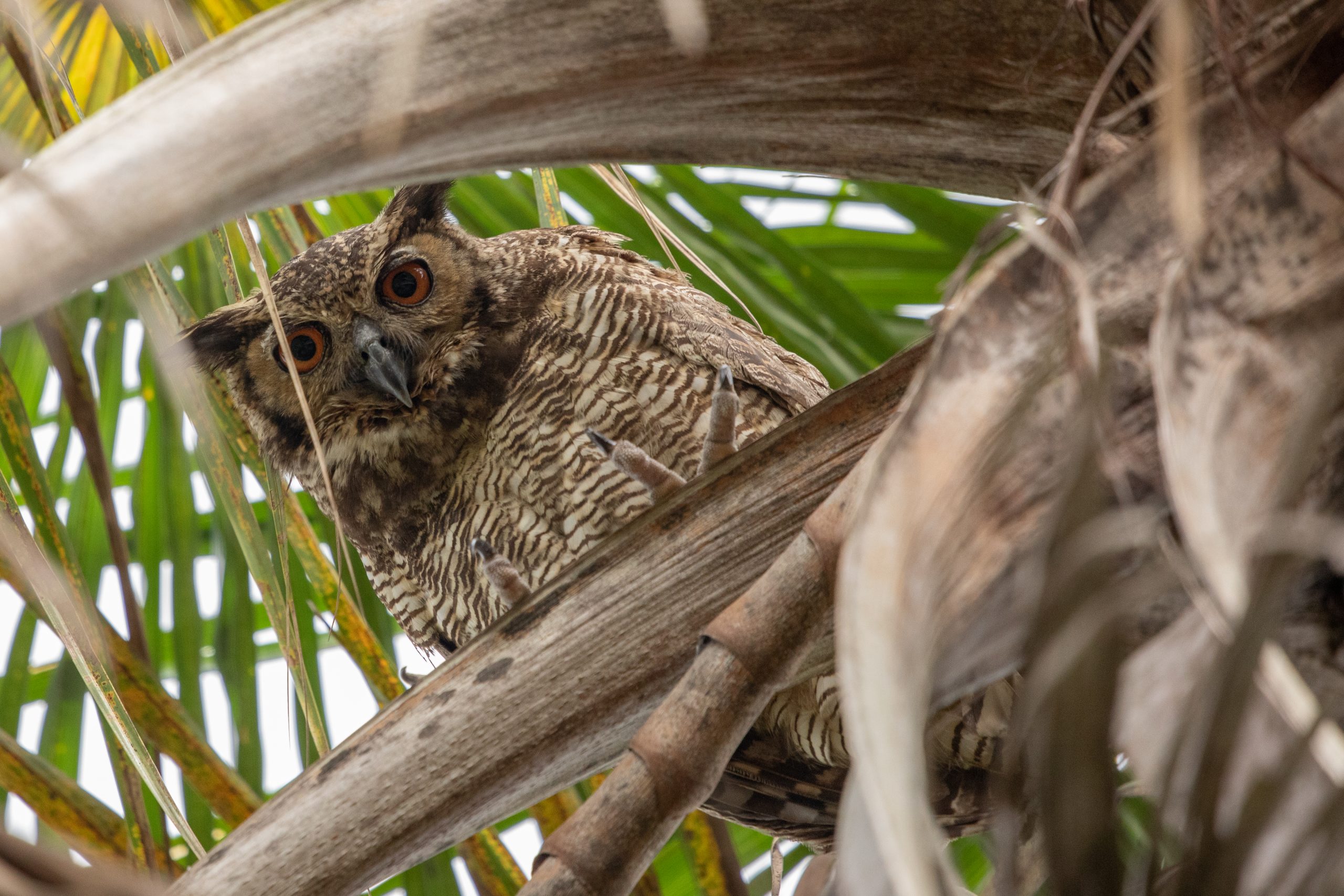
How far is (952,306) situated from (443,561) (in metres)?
1.57

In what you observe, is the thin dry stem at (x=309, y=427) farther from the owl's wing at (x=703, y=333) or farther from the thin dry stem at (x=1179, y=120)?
the owl's wing at (x=703, y=333)

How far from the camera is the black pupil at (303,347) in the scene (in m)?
2.27

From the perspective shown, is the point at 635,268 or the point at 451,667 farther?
the point at 635,268

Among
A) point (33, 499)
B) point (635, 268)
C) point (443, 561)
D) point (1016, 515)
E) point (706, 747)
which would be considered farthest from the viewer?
point (635, 268)

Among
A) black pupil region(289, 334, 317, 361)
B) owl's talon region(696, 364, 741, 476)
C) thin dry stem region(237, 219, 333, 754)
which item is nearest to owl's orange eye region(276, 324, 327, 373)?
black pupil region(289, 334, 317, 361)

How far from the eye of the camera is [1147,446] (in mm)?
646

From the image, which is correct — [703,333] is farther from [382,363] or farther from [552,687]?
[552,687]

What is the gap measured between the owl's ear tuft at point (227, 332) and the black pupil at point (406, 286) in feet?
0.83

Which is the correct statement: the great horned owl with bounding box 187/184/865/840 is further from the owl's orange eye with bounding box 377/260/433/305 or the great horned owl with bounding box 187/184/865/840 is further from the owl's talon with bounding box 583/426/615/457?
the owl's talon with bounding box 583/426/615/457

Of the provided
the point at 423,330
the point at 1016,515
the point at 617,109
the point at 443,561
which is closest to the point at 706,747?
the point at 1016,515

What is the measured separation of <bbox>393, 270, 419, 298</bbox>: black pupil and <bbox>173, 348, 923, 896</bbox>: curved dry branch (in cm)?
132

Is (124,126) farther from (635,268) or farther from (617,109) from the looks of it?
(635,268)

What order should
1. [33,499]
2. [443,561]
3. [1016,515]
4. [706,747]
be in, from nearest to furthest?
[1016,515] → [706,747] → [33,499] → [443,561]

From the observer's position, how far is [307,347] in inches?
90.0
